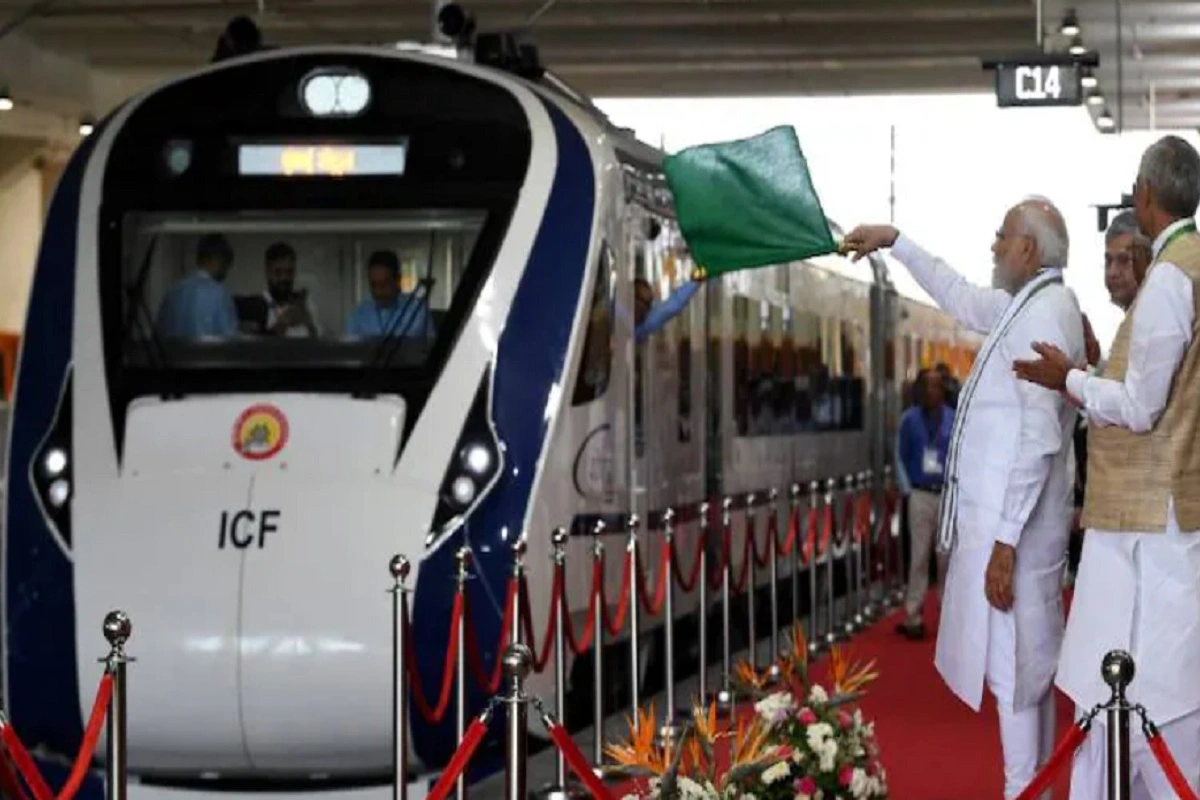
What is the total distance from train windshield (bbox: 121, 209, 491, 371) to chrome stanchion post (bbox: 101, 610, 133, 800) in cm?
410

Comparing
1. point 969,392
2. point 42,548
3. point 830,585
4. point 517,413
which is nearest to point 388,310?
point 517,413

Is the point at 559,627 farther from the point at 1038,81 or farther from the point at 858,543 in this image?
the point at 858,543

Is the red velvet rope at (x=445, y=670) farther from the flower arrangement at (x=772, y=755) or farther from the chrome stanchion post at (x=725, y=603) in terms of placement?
the chrome stanchion post at (x=725, y=603)

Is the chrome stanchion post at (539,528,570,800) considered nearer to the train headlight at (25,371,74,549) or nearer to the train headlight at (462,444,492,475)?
the train headlight at (462,444,492,475)

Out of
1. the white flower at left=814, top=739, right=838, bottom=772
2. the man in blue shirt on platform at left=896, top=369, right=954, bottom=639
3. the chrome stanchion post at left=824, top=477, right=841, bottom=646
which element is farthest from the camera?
the man in blue shirt on platform at left=896, top=369, right=954, bottom=639

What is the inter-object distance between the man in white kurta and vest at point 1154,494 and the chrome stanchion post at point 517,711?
156 cm

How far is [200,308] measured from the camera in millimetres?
11773

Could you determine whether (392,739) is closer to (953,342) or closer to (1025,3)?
(1025,3)

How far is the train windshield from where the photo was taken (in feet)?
38.2

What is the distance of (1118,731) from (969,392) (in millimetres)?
2735

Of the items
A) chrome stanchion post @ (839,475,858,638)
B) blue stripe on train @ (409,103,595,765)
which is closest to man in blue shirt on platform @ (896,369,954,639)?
chrome stanchion post @ (839,475,858,638)

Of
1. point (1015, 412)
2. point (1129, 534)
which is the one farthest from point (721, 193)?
point (1129, 534)

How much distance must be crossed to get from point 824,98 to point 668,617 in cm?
2092

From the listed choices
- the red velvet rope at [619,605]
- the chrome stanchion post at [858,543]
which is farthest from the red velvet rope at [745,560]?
the chrome stanchion post at [858,543]
